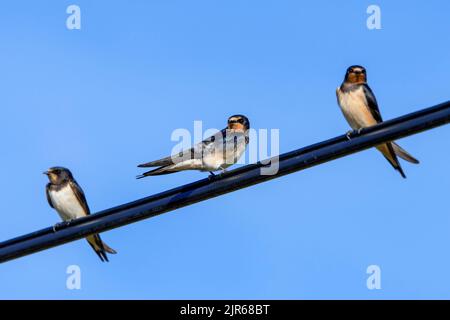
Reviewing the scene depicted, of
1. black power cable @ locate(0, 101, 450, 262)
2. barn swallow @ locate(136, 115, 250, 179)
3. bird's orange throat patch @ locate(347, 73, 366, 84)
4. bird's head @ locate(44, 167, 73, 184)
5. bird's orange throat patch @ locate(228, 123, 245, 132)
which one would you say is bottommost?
black power cable @ locate(0, 101, 450, 262)

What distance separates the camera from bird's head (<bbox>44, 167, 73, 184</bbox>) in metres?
10.1

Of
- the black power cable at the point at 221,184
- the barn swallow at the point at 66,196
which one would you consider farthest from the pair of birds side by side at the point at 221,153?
the black power cable at the point at 221,184

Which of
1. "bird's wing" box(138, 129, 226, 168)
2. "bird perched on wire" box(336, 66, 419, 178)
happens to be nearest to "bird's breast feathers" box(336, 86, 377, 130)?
"bird perched on wire" box(336, 66, 419, 178)

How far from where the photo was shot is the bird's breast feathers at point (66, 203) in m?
10.0

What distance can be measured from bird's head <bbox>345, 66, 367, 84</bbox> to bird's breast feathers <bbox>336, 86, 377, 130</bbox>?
0.18 meters

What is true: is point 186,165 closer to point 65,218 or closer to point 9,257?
point 9,257

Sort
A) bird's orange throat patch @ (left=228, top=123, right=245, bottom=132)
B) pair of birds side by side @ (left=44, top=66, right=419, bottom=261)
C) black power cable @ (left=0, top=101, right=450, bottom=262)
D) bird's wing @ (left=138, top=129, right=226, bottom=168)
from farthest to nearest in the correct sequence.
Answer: bird's orange throat patch @ (left=228, top=123, right=245, bottom=132), pair of birds side by side @ (left=44, top=66, right=419, bottom=261), bird's wing @ (left=138, top=129, right=226, bottom=168), black power cable @ (left=0, top=101, right=450, bottom=262)

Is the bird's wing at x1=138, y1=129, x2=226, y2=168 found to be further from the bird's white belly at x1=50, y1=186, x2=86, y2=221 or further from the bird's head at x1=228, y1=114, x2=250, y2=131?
the bird's white belly at x1=50, y1=186, x2=86, y2=221

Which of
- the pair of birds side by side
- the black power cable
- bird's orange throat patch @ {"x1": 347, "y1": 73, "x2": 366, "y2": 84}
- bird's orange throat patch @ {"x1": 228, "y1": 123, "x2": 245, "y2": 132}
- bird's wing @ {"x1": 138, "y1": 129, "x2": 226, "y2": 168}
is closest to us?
the black power cable

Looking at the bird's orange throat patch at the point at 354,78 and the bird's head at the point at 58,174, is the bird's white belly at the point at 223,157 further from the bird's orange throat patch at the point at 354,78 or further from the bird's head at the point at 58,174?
the bird's head at the point at 58,174

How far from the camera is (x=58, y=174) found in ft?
33.4

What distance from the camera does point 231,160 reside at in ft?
23.2
